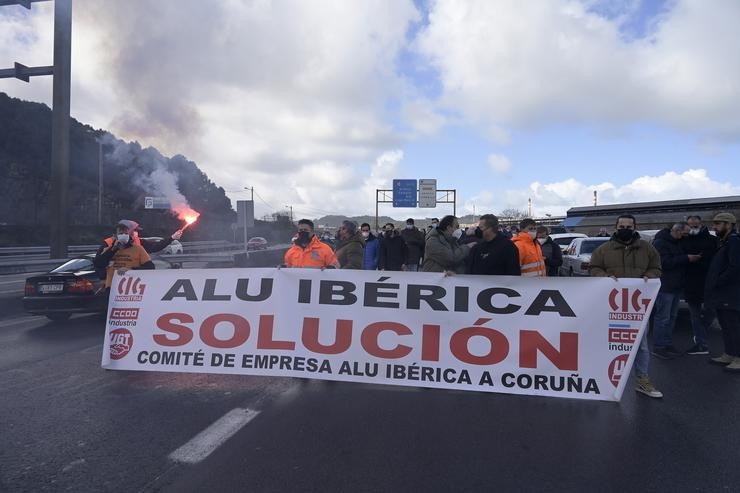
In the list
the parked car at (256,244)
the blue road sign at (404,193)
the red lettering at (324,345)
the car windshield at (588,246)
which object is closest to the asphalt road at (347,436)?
the red lettering at (324,345)

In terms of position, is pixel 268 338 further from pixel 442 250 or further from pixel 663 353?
pixel 663 353

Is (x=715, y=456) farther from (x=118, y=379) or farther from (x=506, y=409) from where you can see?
(x=118, y=379)

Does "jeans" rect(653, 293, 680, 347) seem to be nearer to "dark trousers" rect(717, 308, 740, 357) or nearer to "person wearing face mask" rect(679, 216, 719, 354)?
"person wearing face mask" rect(679, 216, 719, 354)

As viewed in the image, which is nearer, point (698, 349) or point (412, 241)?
point (698, 349)

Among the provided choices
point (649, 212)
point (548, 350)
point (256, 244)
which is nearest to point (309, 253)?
point (548, 350)

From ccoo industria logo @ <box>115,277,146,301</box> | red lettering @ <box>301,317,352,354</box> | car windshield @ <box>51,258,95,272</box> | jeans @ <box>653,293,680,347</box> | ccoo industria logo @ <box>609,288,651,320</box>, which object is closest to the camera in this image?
ccoo industria logo @ <box>609,288,651,320</box>

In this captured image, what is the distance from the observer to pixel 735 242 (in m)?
5.70

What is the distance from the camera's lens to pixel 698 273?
21.4 feet

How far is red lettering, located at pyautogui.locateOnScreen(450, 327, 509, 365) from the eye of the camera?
4.51m

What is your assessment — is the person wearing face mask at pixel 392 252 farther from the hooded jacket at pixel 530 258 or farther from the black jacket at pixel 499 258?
the black jacket at pixel 499 258

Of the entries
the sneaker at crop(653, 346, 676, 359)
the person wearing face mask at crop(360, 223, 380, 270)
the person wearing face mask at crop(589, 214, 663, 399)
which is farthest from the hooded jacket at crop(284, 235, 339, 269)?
the person wearing face mask at crop(360, 223, 380, 270)

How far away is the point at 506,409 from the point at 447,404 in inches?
20.4

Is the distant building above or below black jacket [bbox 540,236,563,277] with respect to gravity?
above

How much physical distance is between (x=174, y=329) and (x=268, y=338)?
3.45ft
